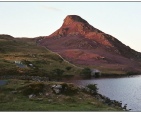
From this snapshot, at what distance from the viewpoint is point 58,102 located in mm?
47688

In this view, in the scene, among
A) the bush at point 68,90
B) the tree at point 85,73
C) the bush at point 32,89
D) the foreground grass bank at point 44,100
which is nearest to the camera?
the foreground grass bank at point 44,100

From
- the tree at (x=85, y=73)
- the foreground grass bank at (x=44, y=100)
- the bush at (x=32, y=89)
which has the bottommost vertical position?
the tree at (x=85, y=73)

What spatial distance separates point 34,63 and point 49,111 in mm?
109454

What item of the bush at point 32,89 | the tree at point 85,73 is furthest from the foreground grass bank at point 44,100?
the tree at point 85,73

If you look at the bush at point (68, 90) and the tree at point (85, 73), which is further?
the tree at point (85, 73)

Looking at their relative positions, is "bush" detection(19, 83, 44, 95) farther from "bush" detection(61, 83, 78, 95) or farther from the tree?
the tree

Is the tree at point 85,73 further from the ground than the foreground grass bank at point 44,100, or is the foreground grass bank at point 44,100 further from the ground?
the foreground grass bank at point 44,100

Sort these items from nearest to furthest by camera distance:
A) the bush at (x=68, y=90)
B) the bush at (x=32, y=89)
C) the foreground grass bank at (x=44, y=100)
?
the foreground grass bank at (x=44, y=100), the bush at (x=32, y=89), the bush at (x=68, y=90)

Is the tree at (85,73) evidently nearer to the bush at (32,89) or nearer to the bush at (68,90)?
the bush at (68,90)

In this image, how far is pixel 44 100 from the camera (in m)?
48.2

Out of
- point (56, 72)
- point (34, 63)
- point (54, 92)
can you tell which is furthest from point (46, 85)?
point (34, 63)

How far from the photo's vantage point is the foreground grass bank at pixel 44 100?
4316cm

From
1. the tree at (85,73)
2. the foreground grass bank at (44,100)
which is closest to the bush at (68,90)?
the foreground grass bank at (44,100)

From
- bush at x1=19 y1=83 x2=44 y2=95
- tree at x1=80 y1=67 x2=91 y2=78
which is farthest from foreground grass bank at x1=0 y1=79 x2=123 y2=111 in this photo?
tree at x1=80 y1=67 x2=91 y2=78
